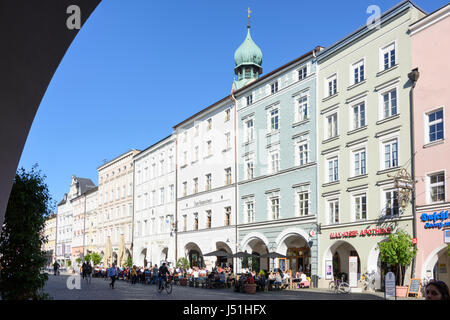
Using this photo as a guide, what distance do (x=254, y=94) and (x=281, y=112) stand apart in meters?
4.44

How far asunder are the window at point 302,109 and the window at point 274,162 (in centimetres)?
344

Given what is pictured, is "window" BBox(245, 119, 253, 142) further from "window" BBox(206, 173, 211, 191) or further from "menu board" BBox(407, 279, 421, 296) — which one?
"menu board" BBox(407, 279, 421, 296)

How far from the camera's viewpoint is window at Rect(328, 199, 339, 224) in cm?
3131

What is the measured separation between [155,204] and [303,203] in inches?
1001

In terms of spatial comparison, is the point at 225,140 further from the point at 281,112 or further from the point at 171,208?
the point at 171,208

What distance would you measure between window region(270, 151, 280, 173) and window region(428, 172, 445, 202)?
43.9 ft

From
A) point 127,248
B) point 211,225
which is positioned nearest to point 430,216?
point 211,225

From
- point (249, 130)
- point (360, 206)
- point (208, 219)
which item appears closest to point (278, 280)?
point (360, 206)

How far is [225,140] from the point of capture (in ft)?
144

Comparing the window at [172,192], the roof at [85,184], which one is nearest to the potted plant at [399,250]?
the window at [172,192]

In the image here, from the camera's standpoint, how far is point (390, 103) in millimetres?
28281

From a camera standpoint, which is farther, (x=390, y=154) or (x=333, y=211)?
(x=333, y=211)

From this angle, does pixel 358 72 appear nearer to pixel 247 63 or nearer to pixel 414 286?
pixel 414 286
